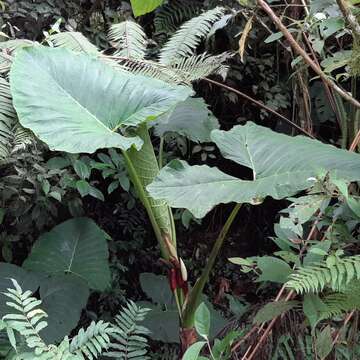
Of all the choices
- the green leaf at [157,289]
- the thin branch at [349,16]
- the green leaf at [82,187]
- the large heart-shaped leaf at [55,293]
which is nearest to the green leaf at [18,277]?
the large heart-shaped leaf at [55,293]

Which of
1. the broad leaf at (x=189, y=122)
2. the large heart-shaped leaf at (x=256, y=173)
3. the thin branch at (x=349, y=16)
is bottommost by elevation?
the broad leaf at (x=189, y=122)

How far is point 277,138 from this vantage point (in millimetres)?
1342

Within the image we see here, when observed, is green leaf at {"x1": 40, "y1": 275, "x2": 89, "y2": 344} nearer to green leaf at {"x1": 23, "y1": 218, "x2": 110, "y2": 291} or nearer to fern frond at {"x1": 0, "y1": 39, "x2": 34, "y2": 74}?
green leaf at {"x1": 23, "y1": 218, "x2": 110, "y2": 291}

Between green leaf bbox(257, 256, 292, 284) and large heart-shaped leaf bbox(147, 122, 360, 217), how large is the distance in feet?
0.63

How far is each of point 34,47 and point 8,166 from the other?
42cm

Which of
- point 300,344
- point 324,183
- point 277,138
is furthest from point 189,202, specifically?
point 300,344

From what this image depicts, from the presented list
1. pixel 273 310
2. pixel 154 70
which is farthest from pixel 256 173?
pixel 154 70

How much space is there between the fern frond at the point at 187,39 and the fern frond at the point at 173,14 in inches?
15.9

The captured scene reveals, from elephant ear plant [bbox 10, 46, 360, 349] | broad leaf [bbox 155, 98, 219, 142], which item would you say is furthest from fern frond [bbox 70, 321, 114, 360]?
broad leaf [bbox 155, 98, 219, 142]

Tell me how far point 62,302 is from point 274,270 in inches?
32.2

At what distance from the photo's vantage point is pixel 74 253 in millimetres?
1816

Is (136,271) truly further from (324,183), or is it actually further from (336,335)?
(324,183)

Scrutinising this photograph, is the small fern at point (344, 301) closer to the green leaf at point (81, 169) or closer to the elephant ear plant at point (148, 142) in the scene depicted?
the elephant ear plant at point (148, 142)

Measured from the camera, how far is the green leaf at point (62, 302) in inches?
62.7
